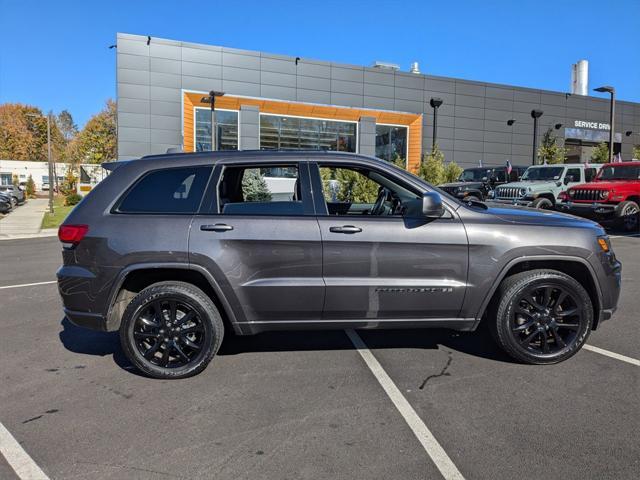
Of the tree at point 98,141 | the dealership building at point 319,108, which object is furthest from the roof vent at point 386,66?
the tree at point 98,141

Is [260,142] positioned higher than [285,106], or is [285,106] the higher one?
[285,106]

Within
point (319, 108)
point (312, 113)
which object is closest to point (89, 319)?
point (319, 108)

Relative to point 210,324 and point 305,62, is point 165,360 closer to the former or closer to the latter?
point 210,324

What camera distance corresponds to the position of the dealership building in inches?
950

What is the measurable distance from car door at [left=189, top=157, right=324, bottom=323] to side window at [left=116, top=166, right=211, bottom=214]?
0.49 feet

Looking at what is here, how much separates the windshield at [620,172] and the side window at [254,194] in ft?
46.1

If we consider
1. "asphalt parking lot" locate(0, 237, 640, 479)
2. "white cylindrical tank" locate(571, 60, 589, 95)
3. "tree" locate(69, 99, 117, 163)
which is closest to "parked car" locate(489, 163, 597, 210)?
"asphalt parking lot" locate(0, 237, 640, 479)

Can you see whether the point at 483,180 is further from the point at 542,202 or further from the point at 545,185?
the point at 542,202

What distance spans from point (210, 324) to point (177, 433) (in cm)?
95

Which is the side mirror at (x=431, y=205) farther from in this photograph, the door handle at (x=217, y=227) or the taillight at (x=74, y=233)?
the taillight at (x=74, y=233)

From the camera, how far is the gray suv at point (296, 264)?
152 inches

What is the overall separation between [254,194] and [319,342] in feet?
5.20

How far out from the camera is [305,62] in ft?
88.8

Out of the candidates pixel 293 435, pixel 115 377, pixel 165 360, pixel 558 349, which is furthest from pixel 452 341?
pixel 115 377
